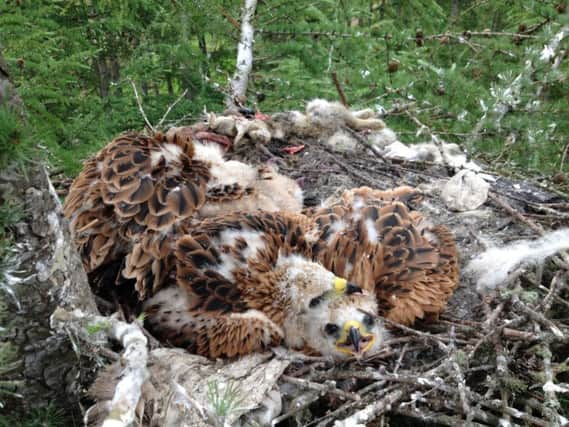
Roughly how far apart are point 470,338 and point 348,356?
0.59 metres

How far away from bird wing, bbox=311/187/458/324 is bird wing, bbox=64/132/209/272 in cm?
72

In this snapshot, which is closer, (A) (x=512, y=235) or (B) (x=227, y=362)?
(B) (x=227, y=362)

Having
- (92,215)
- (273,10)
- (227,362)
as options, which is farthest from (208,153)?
(273,10)

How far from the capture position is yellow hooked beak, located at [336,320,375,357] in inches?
90.5

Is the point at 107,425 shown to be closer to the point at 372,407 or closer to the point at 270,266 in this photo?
the point at 372,407

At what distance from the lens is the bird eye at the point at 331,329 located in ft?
7.96

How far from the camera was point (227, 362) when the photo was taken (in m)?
2.40

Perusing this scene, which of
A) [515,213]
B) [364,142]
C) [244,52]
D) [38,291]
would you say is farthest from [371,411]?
[244,52]

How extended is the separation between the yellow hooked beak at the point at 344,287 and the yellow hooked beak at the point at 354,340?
130 mm

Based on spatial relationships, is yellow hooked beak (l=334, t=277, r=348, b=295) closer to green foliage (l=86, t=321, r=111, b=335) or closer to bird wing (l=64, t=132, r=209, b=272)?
bird wing (l=64, t=132, r=209, b=272)

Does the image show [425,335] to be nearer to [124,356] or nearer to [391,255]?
[391,255]

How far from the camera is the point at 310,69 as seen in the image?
5688 millimetres

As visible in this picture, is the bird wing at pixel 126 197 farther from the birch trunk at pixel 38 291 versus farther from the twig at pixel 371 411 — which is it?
the twig at pixel 371 411

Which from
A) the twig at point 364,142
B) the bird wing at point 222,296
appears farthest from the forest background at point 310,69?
the bird wing at point 222,296
